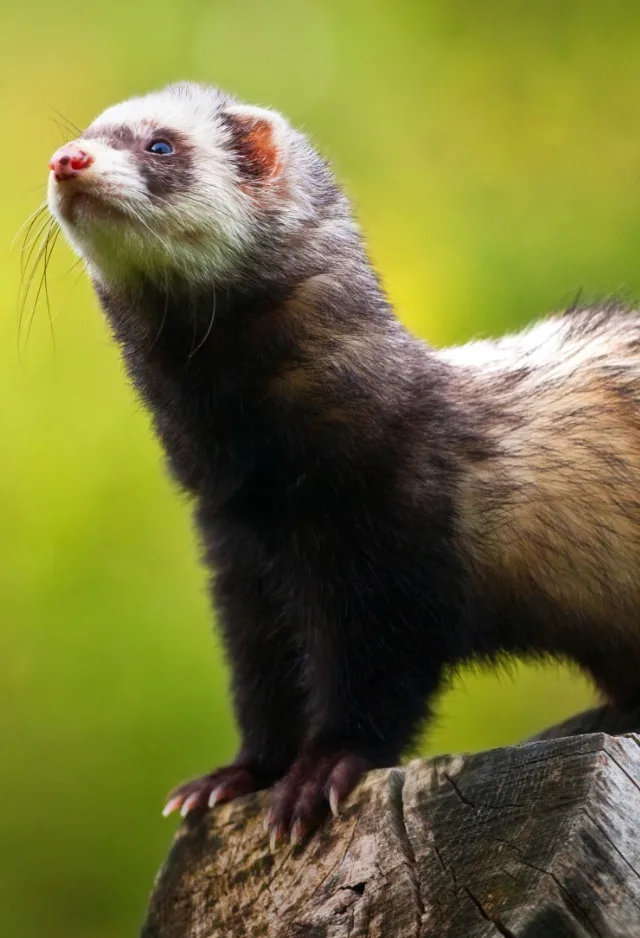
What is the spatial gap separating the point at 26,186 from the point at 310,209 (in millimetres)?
1826

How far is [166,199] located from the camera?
223 centimetres

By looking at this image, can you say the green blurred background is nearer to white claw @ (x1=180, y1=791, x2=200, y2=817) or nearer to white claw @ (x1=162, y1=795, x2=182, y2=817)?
white claw @ (x1=162, y1=795, x2=182, y2=817)

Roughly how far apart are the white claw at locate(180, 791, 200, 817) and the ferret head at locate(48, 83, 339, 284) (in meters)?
0.93

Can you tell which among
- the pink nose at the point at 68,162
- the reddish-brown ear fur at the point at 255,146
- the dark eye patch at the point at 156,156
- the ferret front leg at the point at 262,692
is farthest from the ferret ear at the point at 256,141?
the ferret front leg at the point at 262,692

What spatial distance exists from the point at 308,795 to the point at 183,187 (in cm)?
111

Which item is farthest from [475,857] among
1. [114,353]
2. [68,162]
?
[114,353]

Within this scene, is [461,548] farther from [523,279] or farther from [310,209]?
[523,279]

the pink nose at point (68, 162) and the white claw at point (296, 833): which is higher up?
the pink nose at point (68, 162)

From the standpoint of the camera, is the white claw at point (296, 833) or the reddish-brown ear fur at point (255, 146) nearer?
the white claw at point (296, 833)

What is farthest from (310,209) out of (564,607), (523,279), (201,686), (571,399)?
(201,686)

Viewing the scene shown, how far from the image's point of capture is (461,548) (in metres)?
2.34

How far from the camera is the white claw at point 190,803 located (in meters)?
2.18

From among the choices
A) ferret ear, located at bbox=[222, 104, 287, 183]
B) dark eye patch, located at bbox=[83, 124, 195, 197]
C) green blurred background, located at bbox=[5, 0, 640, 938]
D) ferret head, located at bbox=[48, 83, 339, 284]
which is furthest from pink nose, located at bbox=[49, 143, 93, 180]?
green blurred background, located at bbox=[5, 0, 640, 938]

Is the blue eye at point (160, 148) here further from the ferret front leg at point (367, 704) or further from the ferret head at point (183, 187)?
the ferret front leg at point (367, 704)
